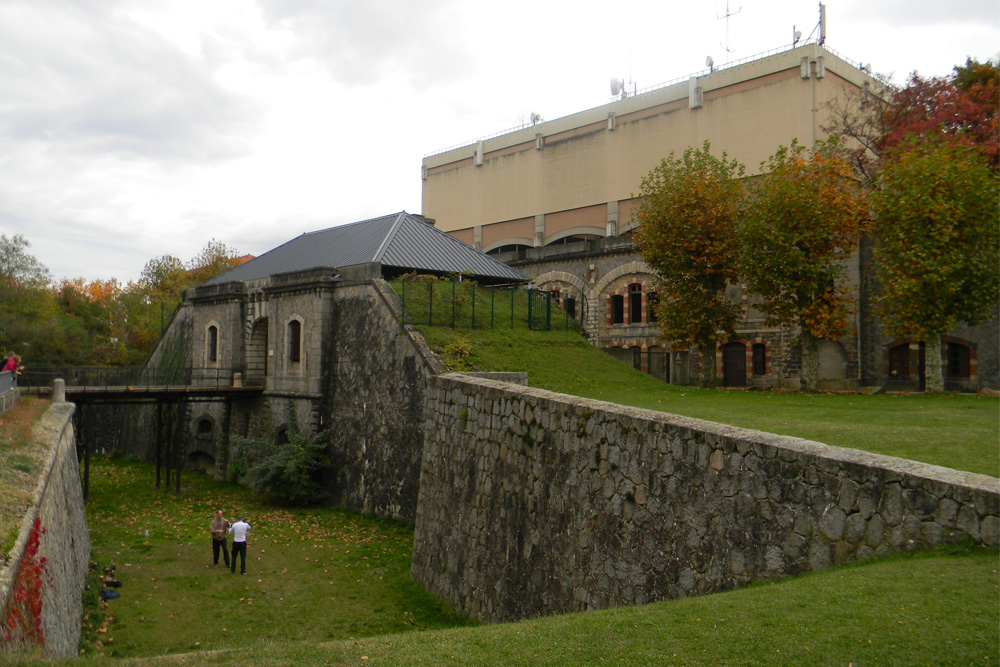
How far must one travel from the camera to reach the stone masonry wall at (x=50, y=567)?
6.49 meters

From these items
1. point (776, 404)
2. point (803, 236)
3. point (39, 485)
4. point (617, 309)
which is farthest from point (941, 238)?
point (39, 485)

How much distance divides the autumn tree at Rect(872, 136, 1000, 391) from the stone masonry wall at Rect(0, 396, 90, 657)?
807 inches

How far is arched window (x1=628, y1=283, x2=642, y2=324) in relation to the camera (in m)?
33.6

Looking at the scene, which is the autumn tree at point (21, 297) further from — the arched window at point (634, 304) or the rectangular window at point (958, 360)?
the rectangular window at point (958, 360)

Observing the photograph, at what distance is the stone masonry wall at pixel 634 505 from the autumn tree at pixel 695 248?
539 inches

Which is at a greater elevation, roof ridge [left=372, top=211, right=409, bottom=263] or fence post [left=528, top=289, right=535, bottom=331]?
roof ridge [left=372, top=211, right=409, bottom=263]

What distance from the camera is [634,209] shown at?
32438mm

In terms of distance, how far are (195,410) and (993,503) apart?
2866 cm

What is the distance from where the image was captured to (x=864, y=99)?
104 feet

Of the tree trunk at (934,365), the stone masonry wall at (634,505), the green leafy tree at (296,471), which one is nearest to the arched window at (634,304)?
the tree trunk at (934,365)

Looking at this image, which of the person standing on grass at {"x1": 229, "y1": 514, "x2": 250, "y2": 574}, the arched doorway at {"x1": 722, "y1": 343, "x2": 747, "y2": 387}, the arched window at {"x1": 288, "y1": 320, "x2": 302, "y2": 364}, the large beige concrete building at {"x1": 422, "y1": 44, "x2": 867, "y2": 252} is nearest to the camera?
the person standing on grass at {"x1": 229, "y1": 514, "x2": 250, "y2": 574}

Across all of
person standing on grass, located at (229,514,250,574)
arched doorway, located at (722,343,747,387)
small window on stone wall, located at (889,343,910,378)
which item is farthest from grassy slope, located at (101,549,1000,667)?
arched doorway, located at (722,343,747,387)

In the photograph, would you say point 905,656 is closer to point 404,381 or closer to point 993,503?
point 993,503

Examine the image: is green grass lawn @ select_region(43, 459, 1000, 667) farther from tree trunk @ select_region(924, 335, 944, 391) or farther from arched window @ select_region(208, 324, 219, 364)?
tree trunk @ select_region(924, 335, 944, 391)
